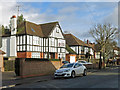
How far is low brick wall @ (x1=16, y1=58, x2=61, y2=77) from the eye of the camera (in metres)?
18.6

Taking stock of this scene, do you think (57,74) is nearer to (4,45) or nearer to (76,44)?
(4,45)

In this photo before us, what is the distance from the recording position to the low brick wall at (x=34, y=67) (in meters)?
18.6

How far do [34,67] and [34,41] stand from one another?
18996 millimetres

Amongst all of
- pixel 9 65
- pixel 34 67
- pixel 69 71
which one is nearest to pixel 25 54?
pixel 9 65

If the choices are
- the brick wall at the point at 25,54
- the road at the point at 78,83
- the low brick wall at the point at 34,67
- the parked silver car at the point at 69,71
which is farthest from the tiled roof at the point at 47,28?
the road at the point at 78,83

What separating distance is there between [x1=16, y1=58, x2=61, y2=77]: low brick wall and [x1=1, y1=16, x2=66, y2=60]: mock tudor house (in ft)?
47.5

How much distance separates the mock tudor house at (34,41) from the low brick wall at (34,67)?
14.5 metres

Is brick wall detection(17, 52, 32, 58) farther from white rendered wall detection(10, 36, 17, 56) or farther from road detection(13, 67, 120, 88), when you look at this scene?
road detection(13, 67, 120, 88)

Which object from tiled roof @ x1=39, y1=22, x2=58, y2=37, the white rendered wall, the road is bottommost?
the road

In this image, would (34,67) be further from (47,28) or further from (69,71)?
(47,28)

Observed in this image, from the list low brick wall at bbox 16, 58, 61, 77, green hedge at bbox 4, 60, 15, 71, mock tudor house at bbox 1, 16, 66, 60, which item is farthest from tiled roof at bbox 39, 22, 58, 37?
low brick wall at bbox 16, 58, 61, 77

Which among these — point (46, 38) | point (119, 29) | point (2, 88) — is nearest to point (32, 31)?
point (46, 38)

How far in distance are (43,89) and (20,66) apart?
8.18 metres

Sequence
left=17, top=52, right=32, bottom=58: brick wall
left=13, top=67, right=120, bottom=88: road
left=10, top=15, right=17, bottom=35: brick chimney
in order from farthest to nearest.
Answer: left=10, top=15, right=17, bottom=35: brick chimney, left=17, top=52, right=32, bottom=58: brick wall, left=13, top=67, right=120, bottom=88: road
